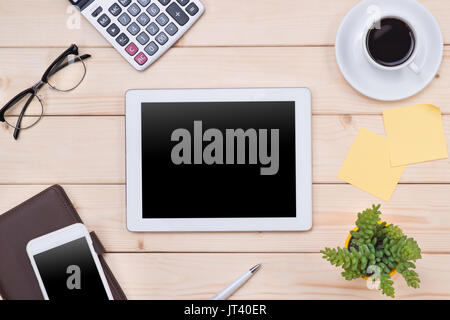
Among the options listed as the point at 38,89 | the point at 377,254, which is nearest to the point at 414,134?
the point at 377,254

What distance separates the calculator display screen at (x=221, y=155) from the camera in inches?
29.1

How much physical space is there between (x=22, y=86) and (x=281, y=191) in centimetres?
51

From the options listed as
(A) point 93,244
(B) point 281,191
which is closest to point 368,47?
(B) point 281,191

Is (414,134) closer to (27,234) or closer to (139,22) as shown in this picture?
(139,22)

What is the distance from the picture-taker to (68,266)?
733 mm

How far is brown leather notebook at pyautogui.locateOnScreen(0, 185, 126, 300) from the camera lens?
0.74m

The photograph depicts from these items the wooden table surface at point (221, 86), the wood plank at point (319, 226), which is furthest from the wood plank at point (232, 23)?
the wood plank at point (319, 226)

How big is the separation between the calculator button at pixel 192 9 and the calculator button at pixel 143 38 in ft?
0.28

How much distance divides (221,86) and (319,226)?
309mm

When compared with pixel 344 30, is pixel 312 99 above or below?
below

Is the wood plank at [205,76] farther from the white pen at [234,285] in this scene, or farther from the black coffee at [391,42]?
the white pen at [234,285]

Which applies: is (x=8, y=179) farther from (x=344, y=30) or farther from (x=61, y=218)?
(x=344, y=30)

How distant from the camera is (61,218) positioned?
0.75 metres
